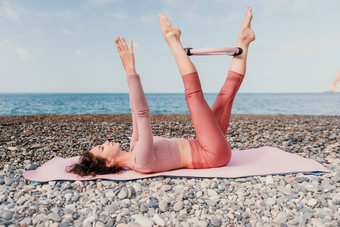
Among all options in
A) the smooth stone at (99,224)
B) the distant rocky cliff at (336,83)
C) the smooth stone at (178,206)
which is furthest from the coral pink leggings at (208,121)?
the distant rocky cliff at (336,83)

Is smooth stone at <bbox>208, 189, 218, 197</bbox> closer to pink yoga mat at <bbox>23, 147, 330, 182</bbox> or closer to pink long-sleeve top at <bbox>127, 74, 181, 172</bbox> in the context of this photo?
pink yoga mat at <bbox>23, 147, 330, 182</bbox>

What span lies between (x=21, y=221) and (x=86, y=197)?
0.72 metres

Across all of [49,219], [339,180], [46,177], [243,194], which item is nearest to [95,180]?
[46,177]

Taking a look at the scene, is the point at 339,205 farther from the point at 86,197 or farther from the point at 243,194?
the point at 86,197

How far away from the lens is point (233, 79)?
151 inches

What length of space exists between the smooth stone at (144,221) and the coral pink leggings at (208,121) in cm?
131

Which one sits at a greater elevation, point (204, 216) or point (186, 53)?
point (186, 53)

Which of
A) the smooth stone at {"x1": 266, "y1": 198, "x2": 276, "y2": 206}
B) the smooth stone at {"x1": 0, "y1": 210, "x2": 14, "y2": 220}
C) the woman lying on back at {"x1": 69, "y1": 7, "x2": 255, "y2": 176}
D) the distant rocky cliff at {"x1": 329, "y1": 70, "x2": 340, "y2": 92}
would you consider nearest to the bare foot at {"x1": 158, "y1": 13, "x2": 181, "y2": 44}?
the woman lying on back at {"x1": 69, "y1": 7, "x2": 255, "y2": 176}

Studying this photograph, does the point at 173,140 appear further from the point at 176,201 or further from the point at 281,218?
the point at 281,218

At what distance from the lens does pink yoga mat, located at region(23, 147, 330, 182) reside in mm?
3695

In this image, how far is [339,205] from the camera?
3039 millimetres

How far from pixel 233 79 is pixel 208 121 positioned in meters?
0.81

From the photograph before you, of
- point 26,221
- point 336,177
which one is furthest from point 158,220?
point 336,177

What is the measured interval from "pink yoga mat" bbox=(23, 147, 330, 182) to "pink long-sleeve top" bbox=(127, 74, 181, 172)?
0.41ft
